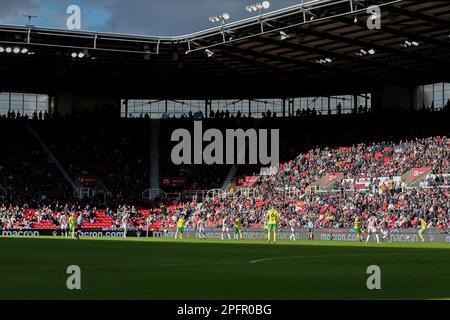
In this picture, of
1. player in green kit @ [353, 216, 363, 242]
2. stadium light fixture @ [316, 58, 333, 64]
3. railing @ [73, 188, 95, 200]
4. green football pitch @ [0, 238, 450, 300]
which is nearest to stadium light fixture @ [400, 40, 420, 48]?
stadium light fixture @ [316, 58, 333, 64]

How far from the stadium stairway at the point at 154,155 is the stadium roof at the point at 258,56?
182 inches

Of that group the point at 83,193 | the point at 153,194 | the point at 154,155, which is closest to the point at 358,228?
the point at 153,194

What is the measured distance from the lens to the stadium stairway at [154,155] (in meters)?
80.9

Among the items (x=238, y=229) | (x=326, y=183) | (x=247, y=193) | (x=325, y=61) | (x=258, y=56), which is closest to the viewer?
(x=238, y=229)

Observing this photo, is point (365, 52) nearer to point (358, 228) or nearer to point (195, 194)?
point (358, 228)

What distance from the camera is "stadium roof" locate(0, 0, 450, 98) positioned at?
56.7 m

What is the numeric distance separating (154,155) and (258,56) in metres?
19.4

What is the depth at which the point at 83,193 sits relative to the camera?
255 ft

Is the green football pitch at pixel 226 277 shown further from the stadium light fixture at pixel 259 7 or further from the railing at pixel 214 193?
the railing at pixel 214 193

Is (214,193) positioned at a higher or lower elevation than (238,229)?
higher

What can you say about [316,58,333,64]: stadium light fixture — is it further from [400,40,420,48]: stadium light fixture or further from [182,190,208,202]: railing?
[182,190,208,202]: railing

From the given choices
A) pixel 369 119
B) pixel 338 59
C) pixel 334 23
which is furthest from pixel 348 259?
pixel 369 119

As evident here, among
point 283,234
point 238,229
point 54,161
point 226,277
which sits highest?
point 54,161
